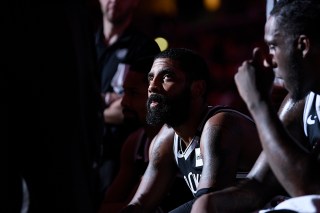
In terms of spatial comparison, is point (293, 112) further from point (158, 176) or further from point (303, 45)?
point (158, 176)

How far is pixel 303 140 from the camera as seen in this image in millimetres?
3572

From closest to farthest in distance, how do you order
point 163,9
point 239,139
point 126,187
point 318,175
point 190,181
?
point 318,175, point 239,139, point 190,181, point 126,187, point 163,9

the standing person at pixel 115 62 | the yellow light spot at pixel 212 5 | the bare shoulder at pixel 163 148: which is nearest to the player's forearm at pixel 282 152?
the bare shoulder at pixel 163 148

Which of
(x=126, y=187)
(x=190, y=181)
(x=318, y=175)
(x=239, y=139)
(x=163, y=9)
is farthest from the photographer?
(x=163, y=9)

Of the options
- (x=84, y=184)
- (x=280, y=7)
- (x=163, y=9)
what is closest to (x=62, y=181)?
(x=84, y=184)

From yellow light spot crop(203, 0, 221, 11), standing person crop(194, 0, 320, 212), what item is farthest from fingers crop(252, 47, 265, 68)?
yellow light spot crop(203, 0, 221, 11)

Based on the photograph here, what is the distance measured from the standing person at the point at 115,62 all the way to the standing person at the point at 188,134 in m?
1.21

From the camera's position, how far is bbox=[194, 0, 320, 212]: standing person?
2863 millimetres

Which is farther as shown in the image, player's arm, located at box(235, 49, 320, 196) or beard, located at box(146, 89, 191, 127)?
beard, located at box(146, 89, 191, 127)

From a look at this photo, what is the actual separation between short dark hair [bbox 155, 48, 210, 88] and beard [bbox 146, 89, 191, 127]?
12 centimetres

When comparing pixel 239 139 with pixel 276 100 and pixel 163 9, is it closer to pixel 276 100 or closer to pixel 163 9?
pixel 276 100

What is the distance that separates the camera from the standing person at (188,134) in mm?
3896

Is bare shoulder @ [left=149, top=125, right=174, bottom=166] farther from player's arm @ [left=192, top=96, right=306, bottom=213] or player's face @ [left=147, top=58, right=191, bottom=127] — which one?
player's arm @ [left=192, top=96, right=306, bottom=213]

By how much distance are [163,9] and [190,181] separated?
9.24 meters
